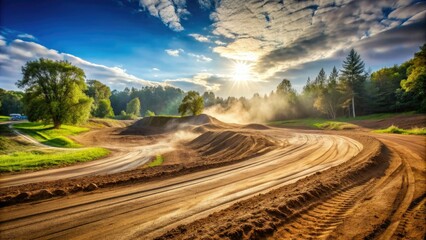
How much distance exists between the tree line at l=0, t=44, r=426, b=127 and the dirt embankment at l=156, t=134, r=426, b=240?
24713mm

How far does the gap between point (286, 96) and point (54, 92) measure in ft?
233

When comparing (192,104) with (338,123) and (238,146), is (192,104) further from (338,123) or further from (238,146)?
(238,146)

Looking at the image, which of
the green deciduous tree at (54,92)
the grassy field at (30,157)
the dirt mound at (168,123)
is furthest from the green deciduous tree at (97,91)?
the grassy field at (30,157)

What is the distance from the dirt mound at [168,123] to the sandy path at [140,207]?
29216 mm

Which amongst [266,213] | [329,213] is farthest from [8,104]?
[329,213]

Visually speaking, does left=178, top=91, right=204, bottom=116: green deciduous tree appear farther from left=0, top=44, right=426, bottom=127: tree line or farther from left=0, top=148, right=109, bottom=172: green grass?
left=0, top=148, right=109, bottom=172: green grass

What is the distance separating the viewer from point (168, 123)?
2089 inches

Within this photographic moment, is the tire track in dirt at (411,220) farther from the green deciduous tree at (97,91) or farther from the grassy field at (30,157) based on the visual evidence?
the green deciduous tree at (97,91)

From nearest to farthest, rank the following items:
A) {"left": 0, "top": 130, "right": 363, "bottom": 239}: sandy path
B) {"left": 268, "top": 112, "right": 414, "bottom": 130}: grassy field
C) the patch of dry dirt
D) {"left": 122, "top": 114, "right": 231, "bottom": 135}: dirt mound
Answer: {"left": 0, "top": 130, "right": 363, "bottom": 239}: sandy path, the patch of dry dirt, {"left": 268, "top": 112, "right": 414, "bottom": 130}: grassy field, {"left": 122, "top": 114, "right": 231, "bottom": 135}: dirt mound

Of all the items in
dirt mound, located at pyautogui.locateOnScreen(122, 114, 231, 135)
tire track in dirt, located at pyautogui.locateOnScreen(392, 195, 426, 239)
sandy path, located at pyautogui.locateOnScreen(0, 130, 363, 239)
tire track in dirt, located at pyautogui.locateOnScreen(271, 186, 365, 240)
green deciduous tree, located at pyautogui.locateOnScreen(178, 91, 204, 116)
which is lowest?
dirt mound, located at pyautogui.locateOnScreen(122, 114, 231, 135)

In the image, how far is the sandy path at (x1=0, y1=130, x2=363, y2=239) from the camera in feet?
16.0

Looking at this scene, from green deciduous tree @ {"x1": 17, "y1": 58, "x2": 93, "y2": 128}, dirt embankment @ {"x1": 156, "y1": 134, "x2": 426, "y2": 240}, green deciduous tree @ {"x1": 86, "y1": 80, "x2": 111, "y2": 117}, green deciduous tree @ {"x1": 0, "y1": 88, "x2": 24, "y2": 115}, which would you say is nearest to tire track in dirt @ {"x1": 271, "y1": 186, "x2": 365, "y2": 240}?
dirt embankment @ {"x1": 156, "y1": 134, "x2": 426, "y2": 240}

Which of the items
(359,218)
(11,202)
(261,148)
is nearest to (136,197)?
(11,202)

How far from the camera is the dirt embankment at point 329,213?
4531 millimetres
